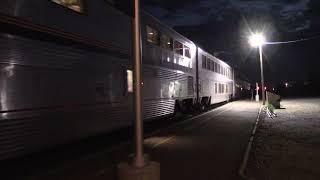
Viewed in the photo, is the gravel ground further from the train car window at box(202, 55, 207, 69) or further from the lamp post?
the train car window at box(202, 55, 207, 69)

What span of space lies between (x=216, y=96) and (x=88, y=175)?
78.3 feet

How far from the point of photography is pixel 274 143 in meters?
12.2

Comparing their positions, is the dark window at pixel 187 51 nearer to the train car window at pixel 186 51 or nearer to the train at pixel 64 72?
the train car window at pixel 186 51

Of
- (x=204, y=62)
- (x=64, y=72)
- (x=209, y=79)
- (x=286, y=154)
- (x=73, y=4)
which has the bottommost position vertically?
(x=286, y=154)

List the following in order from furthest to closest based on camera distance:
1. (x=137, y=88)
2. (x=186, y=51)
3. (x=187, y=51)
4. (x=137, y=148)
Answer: (x=187, y=51) < (x=186, y=51) < (x=137, y=88) < (x=137, y=148)

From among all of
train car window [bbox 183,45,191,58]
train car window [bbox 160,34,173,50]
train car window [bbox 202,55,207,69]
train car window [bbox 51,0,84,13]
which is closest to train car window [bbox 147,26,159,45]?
train car window [bbox 160,34,173,50]

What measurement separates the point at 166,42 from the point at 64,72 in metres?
8.30

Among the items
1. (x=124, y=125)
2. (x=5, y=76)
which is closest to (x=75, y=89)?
(x=5, y=76)

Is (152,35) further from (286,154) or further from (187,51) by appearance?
(286,154)

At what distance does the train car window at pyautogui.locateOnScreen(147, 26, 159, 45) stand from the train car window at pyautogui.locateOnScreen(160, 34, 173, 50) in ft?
1.99

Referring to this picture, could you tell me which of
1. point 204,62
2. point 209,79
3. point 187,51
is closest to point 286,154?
point 187,51

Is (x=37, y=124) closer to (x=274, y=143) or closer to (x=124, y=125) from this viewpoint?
(x=124, y=125)

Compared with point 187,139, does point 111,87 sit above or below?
above

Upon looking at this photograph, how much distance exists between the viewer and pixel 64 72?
8609 millimetres
